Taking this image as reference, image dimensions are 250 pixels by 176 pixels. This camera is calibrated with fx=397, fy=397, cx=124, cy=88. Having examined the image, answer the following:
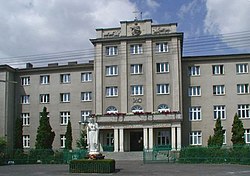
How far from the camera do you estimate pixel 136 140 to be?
53.5 metres

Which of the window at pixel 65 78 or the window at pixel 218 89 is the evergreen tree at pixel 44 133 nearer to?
the window at pixel 65 78

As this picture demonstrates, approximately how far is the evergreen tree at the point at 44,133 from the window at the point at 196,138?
736 inches

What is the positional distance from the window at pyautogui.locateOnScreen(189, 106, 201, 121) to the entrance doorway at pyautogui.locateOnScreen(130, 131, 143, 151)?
707cm

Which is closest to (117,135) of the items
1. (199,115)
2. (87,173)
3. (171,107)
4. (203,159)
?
(171,107)

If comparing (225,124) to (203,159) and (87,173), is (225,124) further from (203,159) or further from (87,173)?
(87,173)

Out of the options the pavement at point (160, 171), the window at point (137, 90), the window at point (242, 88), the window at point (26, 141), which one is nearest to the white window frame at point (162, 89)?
the window at point (137, 90)

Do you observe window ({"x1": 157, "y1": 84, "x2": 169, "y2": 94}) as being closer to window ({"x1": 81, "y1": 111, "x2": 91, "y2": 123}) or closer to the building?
the building

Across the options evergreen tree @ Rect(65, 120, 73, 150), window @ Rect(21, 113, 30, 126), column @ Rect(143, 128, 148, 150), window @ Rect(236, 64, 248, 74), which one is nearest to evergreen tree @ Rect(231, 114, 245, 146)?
window @ Rect(236, 64, 248, 74)

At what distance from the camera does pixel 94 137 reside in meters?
29.6

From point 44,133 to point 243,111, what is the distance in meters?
26.0

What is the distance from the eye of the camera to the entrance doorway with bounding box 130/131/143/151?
53.2m

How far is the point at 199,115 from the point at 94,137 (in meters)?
25.9

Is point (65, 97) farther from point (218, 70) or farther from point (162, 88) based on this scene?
point (218, 70)

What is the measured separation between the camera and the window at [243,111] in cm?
5141
